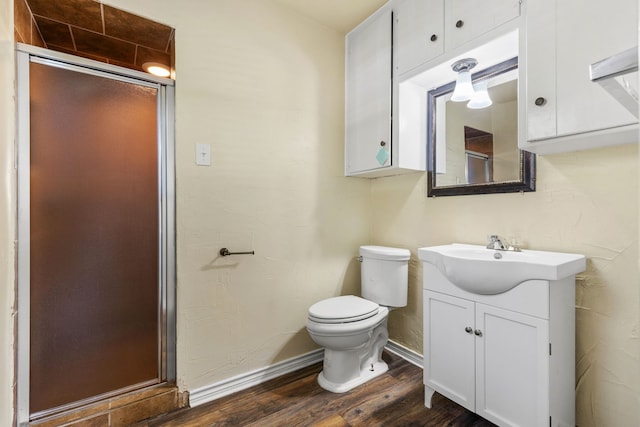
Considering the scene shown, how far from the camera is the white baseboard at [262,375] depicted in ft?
5.42

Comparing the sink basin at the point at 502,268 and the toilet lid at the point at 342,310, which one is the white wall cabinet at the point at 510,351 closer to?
the sink basin at the point at 502,268

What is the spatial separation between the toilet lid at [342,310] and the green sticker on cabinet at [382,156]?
0.93m

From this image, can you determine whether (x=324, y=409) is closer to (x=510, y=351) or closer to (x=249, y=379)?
(x=249, y=379)

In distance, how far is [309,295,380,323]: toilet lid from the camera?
66.8 inches

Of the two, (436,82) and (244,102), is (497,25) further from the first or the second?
(244,102)

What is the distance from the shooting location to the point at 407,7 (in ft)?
5.93

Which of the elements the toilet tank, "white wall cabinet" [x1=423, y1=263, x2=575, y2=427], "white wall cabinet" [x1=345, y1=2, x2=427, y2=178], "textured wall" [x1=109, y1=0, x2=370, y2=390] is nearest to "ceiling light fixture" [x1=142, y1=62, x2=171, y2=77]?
"textured wall" [x1=109, y1=0, x2=370, y2=390]

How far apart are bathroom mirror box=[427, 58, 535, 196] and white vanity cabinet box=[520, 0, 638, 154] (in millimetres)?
283

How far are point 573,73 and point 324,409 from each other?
6.24 feet

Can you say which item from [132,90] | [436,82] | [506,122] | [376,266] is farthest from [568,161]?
[132,90]

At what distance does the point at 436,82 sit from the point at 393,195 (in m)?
0.80

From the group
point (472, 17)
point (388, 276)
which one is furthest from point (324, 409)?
point (472, 17)

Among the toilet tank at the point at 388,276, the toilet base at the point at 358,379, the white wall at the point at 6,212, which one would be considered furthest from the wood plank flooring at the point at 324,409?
the white wall at the point at 6,212

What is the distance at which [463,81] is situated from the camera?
1.70 m
